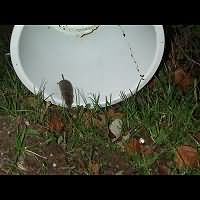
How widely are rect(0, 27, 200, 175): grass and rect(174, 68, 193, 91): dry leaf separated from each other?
0.06 metres

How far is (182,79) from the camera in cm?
241

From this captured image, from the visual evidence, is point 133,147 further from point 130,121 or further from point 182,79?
point 182,79

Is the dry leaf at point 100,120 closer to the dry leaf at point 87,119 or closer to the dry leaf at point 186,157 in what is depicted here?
the dry leaf at point 87,119

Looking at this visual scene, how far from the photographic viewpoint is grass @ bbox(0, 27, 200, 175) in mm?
2207

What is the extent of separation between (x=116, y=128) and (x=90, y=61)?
327 millimetres

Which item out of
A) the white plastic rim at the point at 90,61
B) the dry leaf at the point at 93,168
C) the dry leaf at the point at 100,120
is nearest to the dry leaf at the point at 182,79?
the white plastic rim at the point at 90,61

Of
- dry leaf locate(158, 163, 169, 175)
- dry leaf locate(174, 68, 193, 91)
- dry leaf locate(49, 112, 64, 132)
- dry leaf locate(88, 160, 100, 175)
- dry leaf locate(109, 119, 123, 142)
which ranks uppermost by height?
dry leaf locate(174, 68, 193, 91)

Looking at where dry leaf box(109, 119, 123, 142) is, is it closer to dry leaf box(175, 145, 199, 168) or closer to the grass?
the grass

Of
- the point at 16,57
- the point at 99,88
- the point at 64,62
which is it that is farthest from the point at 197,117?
the point at 16,57

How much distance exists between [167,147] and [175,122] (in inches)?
4.6

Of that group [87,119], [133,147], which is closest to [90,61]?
[87,119]

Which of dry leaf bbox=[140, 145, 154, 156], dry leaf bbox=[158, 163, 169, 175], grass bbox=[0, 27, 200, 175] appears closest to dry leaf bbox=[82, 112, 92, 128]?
grass bbox=[0, 27, 200, 175]

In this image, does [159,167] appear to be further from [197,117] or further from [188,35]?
[188,35]

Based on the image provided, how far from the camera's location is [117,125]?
89.4 inches
